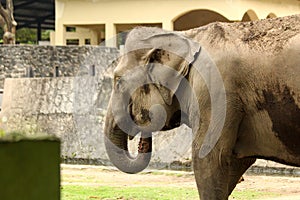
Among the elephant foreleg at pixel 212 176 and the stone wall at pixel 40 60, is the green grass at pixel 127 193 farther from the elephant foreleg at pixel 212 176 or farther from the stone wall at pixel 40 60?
the stone wall at pixel 40 60

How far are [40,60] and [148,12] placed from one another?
15.2ft

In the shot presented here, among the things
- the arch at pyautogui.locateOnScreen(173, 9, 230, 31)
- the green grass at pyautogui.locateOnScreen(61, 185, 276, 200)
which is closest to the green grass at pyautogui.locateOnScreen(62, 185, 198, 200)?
the green grass at pyautogui.locateOnScreen(61, 185, 276, 200)

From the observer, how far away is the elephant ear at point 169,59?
556cm

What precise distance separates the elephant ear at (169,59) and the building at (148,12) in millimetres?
21106

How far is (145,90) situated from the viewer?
5863mm

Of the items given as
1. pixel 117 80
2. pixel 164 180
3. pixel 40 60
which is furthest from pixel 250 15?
pixel 117 80

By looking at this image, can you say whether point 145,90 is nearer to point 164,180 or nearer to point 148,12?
point 164,180

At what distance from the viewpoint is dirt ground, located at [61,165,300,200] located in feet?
31.2

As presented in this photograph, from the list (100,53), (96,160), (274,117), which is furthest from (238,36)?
(100,53)

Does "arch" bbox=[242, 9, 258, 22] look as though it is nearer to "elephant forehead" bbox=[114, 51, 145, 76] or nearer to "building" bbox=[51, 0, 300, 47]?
"building" bbox=[51, 0, 300, 47]

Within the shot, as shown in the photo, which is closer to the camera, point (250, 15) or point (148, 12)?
point (148, 12)

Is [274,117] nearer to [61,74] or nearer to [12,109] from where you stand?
[12,109]

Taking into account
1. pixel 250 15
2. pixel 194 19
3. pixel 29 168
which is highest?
pixel 194 19

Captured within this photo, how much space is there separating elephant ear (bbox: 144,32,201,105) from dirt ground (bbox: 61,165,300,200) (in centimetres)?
340
